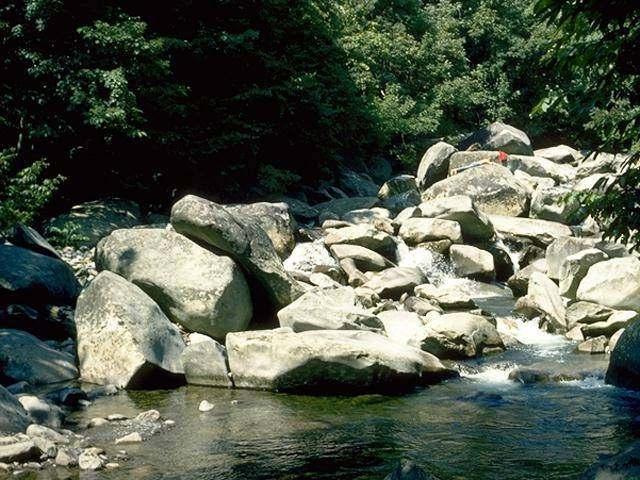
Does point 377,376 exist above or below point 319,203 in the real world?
below

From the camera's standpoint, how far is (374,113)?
2664 cm

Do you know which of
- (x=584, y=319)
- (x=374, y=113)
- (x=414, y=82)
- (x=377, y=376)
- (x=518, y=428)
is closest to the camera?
(x=518, y=428)

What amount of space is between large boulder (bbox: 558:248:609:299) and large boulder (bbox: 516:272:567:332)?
1022 millimetres

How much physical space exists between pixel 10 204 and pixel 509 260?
39.9 feet

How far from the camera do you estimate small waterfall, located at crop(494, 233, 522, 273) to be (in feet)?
61.3

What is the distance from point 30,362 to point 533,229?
14230mm

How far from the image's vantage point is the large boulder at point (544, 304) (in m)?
12.8

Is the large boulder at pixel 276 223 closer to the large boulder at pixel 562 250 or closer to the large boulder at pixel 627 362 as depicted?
the large boulder at pixel 562 250

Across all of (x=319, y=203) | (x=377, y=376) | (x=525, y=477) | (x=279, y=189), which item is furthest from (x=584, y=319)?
(x=319, y=203)

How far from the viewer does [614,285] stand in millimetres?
13375

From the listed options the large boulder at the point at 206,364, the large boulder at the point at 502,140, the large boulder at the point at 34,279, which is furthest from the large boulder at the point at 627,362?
Result: the large boulder at the point at 502,140

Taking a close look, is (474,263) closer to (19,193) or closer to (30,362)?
(19,193)

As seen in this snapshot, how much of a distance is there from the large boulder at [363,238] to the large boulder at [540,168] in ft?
38.4

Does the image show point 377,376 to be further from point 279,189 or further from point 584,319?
point 279,189
